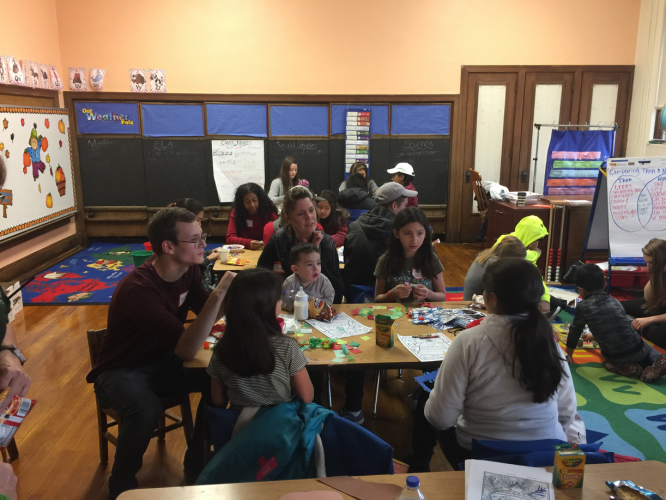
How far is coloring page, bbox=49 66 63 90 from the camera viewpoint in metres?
7.29

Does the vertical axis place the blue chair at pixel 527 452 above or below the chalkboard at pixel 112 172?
below

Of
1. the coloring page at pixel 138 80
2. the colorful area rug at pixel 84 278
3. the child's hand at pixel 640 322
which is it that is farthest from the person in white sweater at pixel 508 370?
the coloring page at pixel 138 80

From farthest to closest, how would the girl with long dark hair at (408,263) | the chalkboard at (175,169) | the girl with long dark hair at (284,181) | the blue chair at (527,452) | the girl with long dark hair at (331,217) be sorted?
the chalkboard at (175,169)
the girl with long dark hair at (284,181)
the girl with long dark hair at (331,217)
the girl with long dark hair at (408,263)
the blue chair at (527,452)

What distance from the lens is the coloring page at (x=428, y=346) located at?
237 cm

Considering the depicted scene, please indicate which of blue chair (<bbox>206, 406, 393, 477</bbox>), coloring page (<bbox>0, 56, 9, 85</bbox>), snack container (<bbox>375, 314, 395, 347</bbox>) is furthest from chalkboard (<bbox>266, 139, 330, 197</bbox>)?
blue chair (<bbox>206, 406, 393, 477</bbox>)

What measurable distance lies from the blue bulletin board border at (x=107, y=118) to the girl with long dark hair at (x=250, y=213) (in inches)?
151

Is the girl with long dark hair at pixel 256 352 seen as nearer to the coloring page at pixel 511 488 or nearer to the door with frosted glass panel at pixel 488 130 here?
the coloring page at pixel 511 488

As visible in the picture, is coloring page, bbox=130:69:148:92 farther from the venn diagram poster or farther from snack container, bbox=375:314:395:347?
snack container, bbox=375:314:395:347

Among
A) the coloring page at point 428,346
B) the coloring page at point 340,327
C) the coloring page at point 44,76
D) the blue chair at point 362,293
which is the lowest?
the blue chair at point 362,293

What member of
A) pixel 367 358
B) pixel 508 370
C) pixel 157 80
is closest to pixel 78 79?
pixel 157 80

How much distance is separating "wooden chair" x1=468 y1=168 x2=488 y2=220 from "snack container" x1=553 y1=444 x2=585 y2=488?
677cm

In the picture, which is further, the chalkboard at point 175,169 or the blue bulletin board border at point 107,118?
the chalkboard at point 175,169

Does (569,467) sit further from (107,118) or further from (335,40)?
(107,118)

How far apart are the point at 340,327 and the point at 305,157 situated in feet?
19.0
